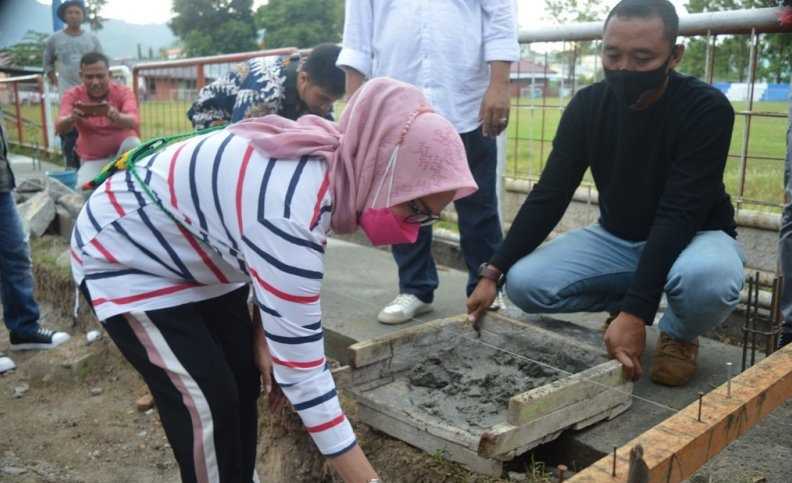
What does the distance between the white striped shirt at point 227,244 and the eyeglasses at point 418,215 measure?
19 cm

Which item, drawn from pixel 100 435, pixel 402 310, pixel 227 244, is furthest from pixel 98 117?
pixel 227 244

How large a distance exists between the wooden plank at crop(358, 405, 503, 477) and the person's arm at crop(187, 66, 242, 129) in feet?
6.21

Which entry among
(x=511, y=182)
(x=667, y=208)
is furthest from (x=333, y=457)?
(x=511, y=182)

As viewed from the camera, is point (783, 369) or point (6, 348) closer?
point (783, 369)

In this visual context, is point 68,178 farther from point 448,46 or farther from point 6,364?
point 448,46

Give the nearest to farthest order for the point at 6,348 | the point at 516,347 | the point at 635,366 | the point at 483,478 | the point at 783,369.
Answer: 1. the point at 783,369
2. the point at 483,478
3. the point at 635,366
4. the point at 516,347
5. the point at 6,348

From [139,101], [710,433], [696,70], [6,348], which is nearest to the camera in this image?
[710,433]

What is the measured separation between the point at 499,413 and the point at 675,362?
0.67 metres

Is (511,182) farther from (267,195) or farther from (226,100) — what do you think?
(267,195)

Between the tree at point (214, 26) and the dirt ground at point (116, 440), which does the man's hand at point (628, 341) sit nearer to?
the dirt ground at point (116, 440)

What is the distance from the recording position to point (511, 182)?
480cm

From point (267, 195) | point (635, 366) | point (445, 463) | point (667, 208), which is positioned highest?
point (267, 195)

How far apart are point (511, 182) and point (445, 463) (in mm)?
2715

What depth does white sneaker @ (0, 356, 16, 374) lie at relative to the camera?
4254mm
